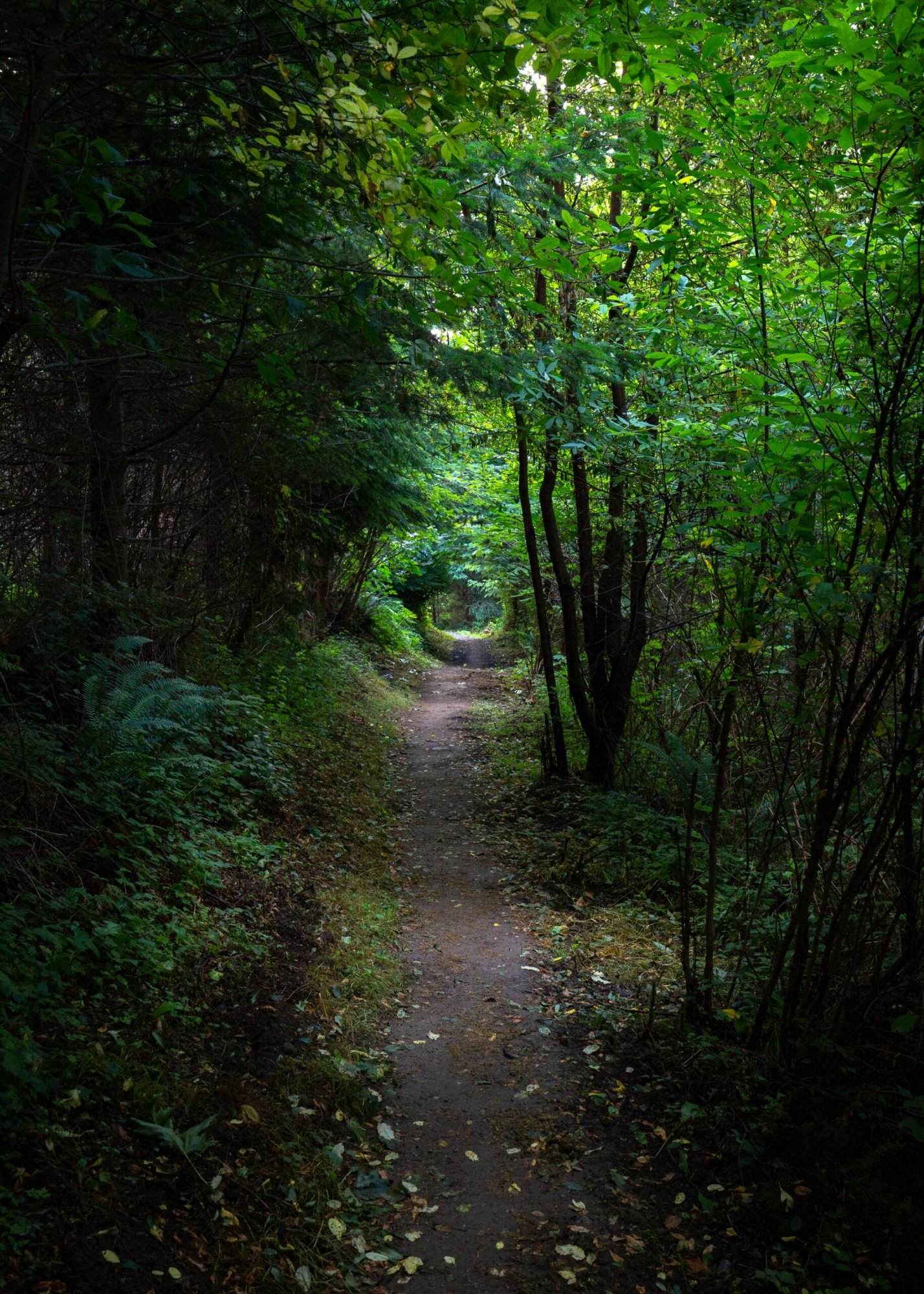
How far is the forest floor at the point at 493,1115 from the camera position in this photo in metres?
3.52

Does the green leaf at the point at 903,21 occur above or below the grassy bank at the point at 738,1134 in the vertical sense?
above

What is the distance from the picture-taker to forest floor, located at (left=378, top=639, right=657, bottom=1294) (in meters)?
3.52

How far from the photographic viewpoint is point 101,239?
476 cm

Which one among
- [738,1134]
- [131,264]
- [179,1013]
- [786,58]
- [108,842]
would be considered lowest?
[738,1134]

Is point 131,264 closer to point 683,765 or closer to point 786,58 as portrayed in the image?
point 786,58

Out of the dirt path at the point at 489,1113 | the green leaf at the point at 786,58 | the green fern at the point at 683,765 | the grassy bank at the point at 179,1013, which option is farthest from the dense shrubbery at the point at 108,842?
the green leaf at the point at 786,58

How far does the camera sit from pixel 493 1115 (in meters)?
4.47

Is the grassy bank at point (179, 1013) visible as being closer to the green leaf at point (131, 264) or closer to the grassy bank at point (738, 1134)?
the grassy bank at point (738, 1134)

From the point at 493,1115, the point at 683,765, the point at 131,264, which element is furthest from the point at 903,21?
the point at 493,1115

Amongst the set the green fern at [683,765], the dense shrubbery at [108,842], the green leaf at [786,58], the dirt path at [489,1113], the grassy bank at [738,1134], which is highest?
the green leaf at [786,58]

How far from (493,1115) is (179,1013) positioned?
1763 mm

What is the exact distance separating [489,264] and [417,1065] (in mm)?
5222

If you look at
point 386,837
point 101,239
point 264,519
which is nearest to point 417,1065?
point 386,837

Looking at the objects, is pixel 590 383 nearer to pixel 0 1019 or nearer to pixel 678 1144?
pixel 678 1144
